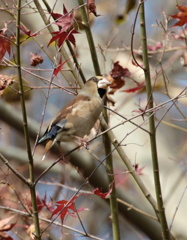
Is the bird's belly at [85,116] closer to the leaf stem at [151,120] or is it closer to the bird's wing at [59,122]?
the bird's wing at [59,122]

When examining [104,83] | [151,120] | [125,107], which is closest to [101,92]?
[104,83]

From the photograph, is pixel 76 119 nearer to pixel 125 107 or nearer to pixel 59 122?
pixel 59 122

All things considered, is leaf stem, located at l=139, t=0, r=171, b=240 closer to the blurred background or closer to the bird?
the bird

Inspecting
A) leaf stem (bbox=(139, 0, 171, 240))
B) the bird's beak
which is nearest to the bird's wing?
the bird's beak

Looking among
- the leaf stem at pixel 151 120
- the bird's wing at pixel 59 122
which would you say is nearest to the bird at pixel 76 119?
the bird's wing at pixel 59 122

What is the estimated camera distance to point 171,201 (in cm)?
282

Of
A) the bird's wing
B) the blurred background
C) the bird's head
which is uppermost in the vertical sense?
the blurred background

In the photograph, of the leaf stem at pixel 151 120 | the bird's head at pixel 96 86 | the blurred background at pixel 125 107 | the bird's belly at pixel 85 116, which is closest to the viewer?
the leaf stem at pixel 151 120

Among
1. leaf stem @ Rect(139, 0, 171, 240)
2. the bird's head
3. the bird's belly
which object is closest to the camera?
leaf stem @ Rect(139, 0, 171, 240)

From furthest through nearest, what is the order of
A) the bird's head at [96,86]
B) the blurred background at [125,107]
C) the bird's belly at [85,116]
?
the blurred background at [125,107] < the bird's head at [96,86] < the bird's belly at [85,116]

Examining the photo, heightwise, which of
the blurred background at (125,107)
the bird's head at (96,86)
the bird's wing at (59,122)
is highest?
the blurred background at (125,107)

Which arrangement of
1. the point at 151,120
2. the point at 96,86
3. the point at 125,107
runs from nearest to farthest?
the point at 151,120, the point at 96,86, the point at 125,107

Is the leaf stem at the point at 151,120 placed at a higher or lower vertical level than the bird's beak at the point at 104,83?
lower

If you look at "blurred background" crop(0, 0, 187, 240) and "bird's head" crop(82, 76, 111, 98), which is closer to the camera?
"bird's head" crop(82, 76, 111, 98)
